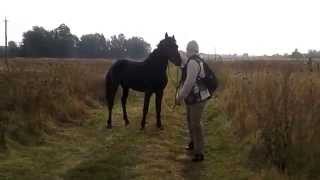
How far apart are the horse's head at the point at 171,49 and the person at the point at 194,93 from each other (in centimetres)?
321

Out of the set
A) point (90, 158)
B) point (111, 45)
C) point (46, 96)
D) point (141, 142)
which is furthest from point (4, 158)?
point (111, 45)

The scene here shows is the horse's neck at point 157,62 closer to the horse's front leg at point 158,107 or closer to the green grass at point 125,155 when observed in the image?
the horse's front leg at point 158,107

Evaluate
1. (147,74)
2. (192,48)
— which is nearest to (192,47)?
(192,48)

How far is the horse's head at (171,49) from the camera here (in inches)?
522

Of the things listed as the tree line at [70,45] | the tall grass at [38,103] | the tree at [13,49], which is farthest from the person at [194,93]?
the tree at [13,49]

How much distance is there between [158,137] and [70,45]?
83.1 meters

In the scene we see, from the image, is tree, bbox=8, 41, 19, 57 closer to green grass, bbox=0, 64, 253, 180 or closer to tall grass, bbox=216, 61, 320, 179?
green grass, bbox=0, 64, 253, 180

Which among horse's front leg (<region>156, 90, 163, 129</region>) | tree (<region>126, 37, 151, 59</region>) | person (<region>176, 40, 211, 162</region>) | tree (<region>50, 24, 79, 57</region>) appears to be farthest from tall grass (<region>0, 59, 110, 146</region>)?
tree (<region>126, 37, 151, 59</region>)

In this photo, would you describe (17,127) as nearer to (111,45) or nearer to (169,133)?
(169,133)

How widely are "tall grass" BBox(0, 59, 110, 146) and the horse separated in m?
1.14

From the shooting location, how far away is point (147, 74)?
14094 millimetres

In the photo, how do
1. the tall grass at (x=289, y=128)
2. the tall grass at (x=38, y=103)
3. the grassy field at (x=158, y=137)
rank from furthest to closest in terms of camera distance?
the tall grass at (x=38, y=103)
the grassy field at (x=158, y=137)
the tall grass at (x=289, y=128)

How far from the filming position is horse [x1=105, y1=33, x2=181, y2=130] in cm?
1345

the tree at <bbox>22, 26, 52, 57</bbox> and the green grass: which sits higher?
the tree at <bbox>22, 26, 52, 57</bbox>
